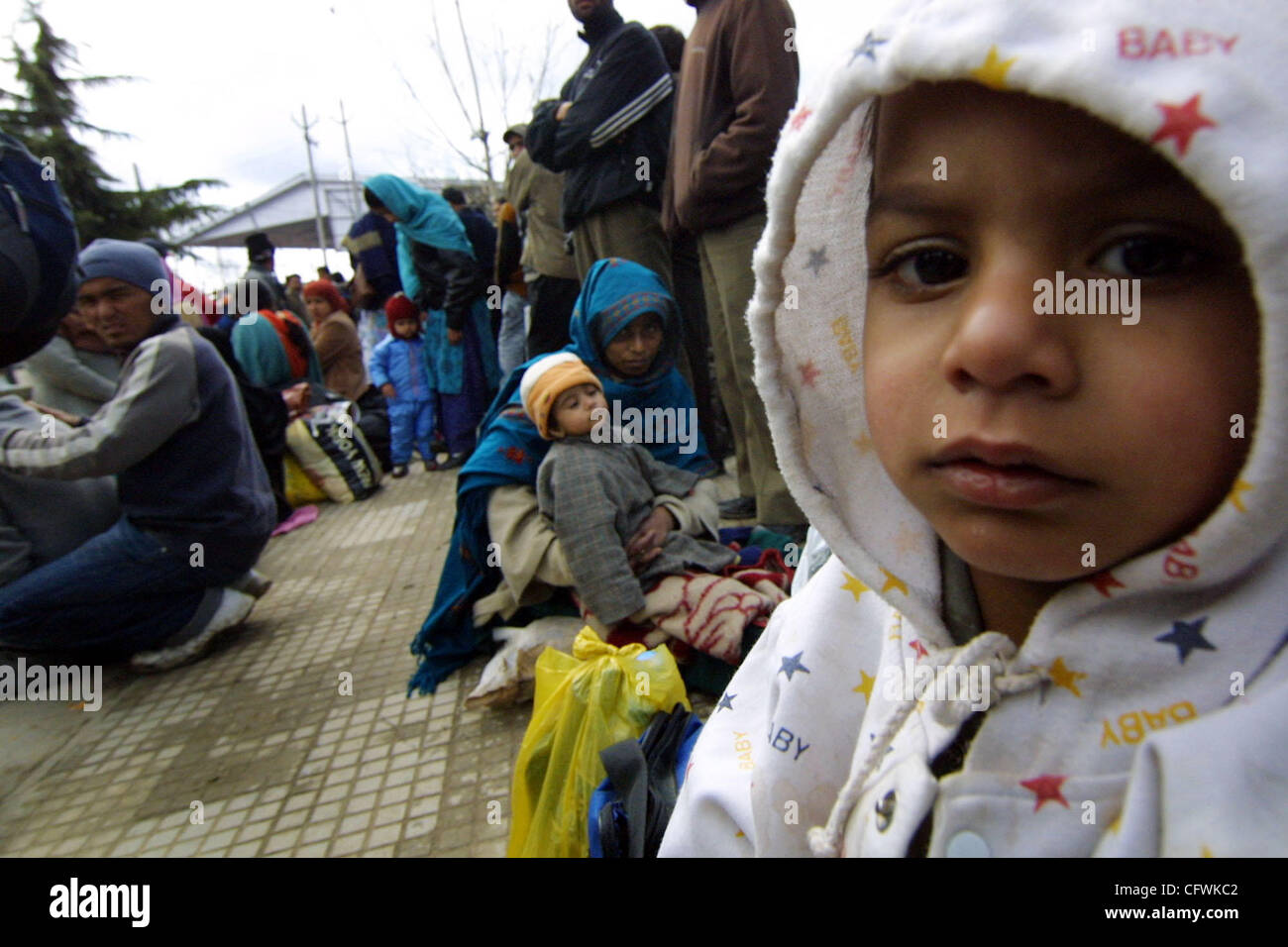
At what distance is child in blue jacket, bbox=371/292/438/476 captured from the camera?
6422 millimetres

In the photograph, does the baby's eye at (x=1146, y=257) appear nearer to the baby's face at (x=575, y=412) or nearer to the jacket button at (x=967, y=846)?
the jacket button at (x=967, y=846)

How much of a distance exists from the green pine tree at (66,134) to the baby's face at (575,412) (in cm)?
1786

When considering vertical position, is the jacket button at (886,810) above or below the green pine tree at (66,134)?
below

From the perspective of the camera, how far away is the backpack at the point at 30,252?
1817mm

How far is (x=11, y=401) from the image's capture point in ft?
10.8

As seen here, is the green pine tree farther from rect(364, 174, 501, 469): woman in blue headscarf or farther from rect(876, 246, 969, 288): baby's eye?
rect(876, 246, 969, 288): baby's eye

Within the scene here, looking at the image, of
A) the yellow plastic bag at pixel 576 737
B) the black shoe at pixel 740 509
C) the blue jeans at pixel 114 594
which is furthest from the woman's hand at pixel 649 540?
the blue jeans at pixel 114 594

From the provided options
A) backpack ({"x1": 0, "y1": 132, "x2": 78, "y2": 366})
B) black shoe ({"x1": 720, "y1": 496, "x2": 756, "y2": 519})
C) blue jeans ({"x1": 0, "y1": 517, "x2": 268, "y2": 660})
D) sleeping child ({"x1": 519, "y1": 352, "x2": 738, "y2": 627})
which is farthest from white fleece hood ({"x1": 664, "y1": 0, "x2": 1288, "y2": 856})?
blue jeans ({"x1": 0, "y1": 517, "x2": 268, "y2": 660})

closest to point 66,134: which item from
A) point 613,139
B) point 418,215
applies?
point 418,215

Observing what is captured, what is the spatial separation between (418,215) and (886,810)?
611 cm

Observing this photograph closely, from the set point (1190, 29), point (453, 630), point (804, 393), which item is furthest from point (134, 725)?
point (1190, 29)

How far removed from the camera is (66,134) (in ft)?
55.6

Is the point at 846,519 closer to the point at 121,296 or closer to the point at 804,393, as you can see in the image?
the point at 804,393

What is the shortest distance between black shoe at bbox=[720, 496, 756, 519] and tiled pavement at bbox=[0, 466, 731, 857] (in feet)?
5.00
